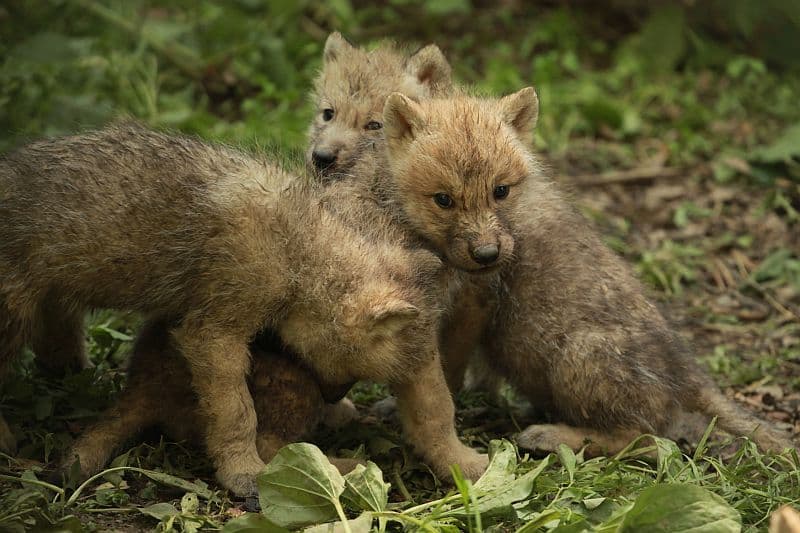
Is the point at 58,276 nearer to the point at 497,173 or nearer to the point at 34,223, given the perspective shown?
the point at 34,223

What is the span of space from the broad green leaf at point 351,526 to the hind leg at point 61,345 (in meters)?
1.83

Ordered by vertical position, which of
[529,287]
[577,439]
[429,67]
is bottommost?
[577,439]

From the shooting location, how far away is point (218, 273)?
4.47 metres

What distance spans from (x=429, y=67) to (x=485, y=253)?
6.53ft

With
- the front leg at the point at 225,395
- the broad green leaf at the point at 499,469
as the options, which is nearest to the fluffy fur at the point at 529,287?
the broad green leaf at the point at 499,469

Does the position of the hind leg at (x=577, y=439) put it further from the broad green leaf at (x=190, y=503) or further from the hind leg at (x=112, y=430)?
the hind leg at (x=112, y=430)

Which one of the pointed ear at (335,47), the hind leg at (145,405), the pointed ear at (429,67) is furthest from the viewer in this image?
the pointed ear at (335,47)

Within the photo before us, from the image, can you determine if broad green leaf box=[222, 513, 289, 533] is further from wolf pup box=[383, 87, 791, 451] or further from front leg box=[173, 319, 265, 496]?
wolf pup box=[383, 87, 791, 451]

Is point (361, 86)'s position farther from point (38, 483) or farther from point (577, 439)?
point (38, 483)

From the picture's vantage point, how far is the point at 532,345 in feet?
17.1

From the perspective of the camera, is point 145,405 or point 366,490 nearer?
point 366,490

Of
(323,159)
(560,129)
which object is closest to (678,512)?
(323,159)

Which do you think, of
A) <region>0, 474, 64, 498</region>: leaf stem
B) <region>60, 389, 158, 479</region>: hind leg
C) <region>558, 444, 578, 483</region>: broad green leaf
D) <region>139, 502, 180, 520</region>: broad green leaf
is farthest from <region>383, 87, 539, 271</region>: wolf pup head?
<region>0, 474, 64, 498</region>: leaf stem

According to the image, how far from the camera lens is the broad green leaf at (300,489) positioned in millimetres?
3986
